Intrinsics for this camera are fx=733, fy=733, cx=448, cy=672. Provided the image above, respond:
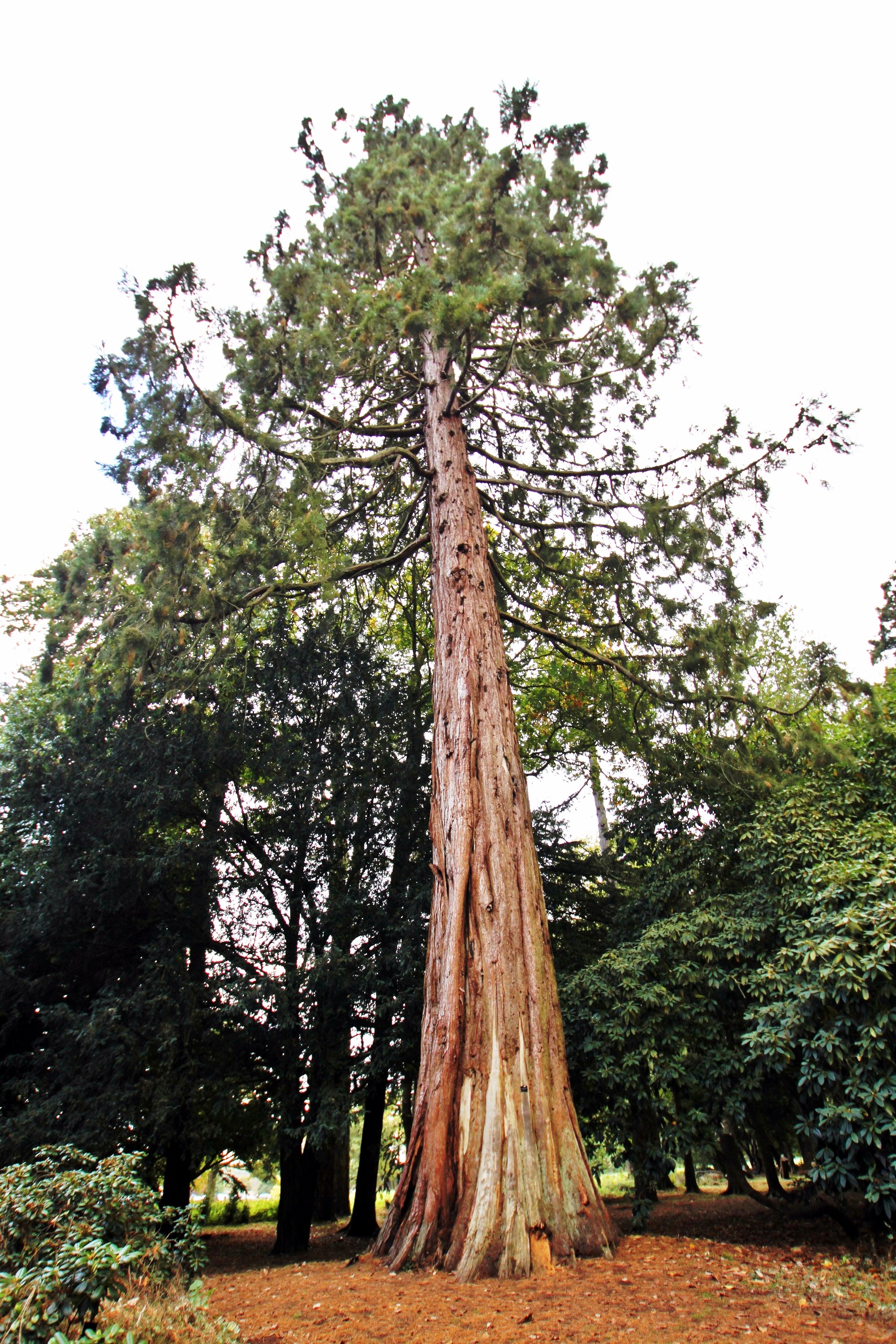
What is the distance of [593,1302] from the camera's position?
3000 millimetres

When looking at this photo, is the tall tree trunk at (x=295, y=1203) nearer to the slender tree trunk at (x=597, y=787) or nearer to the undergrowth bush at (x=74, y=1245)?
the slender tree trunk at (x=597, y=787)

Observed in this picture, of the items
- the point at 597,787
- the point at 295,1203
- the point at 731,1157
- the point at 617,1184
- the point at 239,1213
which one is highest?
the point at 597,787

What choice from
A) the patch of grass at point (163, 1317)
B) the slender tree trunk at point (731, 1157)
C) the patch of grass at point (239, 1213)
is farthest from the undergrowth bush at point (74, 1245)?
the patch of grass at point (239, 1213)

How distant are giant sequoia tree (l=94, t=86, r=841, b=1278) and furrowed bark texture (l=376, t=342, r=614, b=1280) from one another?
1cm

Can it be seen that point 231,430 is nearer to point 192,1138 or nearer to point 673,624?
point 673,624

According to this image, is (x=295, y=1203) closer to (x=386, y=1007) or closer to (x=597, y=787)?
(x=386, y=1007)

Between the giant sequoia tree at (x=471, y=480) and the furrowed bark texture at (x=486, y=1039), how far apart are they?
0.05 ft

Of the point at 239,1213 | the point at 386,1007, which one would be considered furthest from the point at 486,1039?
the point at 239,1213

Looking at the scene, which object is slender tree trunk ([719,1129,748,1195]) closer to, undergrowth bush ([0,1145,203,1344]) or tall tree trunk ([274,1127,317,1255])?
tall tree trunk ([274,1127,317,1255])

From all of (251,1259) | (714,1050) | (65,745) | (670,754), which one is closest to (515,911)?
(714,1050)

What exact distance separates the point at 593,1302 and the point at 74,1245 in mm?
2064

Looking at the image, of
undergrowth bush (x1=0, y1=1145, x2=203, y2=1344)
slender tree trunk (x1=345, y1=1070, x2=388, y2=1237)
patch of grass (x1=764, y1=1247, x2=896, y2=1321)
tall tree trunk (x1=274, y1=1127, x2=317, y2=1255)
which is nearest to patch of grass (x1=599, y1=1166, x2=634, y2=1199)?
slender tree trunk (x1=345, y1=1070, x2=388, y2=1237)

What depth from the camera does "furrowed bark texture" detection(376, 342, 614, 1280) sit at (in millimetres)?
3580

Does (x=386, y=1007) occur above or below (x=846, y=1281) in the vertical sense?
above
